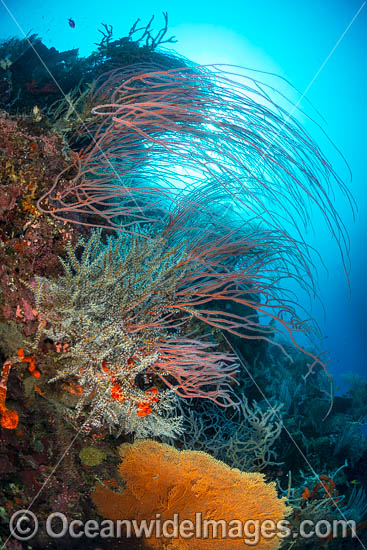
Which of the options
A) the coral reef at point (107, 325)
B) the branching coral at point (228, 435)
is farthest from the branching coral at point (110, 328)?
the branching coral at point (228, 435)

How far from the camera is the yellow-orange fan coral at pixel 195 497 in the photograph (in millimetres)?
2281

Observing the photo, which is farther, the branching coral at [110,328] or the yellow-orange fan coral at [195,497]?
the yellow-orange fan coral at [195,497]

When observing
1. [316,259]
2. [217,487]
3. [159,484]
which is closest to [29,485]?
[159,484]

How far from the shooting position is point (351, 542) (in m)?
3.79

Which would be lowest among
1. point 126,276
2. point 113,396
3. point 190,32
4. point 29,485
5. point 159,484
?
point 29,485

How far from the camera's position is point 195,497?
2348mm

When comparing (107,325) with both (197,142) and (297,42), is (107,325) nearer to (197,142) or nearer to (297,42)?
(197,142)

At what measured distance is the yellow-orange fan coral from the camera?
7.48 ft

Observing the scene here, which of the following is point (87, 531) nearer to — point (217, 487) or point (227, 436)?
point (217, 487)

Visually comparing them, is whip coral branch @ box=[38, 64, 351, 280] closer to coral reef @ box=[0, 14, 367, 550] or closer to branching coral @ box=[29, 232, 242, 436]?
coral reef @ box=[0, 14, 367, 550]

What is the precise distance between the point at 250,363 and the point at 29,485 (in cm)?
303

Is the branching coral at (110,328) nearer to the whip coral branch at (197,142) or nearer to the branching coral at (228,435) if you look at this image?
the whip coral branch at (197,142)

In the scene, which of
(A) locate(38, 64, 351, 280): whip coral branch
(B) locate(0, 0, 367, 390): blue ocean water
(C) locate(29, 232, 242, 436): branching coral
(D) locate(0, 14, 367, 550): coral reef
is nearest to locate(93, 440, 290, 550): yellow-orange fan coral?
(D) locate(0, 14, 367, 550): coral reef

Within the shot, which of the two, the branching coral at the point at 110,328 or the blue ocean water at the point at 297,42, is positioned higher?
the blue ocean water at the point at 297,42
